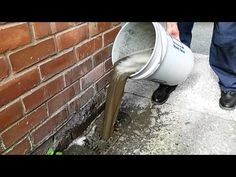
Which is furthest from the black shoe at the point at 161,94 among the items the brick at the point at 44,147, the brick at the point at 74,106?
the brick at the point at 44,147

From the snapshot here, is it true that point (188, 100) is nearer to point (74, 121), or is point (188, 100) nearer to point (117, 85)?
point (117, 85)

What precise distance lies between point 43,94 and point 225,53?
1.09 meters

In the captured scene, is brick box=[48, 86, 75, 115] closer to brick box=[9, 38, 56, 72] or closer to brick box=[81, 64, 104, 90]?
brick box=[81, 64, 104, 90]

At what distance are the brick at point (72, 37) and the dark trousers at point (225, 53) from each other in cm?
73

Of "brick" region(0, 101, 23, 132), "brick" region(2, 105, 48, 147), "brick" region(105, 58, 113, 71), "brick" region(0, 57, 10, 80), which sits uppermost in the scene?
"brick" region(0, 57, 10, 80)

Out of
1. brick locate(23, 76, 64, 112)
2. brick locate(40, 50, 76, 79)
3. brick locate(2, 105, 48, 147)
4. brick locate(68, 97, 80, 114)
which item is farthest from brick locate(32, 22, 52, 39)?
brick locate(68, 97, 80, 114)

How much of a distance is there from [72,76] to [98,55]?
26 centimetres

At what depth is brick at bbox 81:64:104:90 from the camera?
1.59m

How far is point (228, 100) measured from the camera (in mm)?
1724

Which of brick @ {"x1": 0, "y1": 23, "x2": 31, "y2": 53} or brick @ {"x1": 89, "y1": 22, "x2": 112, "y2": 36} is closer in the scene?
brick @ {"x1": 0, "y1": 23, "x2": 31, "y2": 53}

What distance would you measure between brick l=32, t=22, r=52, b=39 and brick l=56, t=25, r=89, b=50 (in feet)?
0.26

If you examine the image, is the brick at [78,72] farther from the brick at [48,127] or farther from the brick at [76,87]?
the brick at [48,127]

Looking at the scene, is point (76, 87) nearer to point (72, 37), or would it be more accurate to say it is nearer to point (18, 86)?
point (72, 37)

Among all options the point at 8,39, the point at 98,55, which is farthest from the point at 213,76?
the point at 8,39
